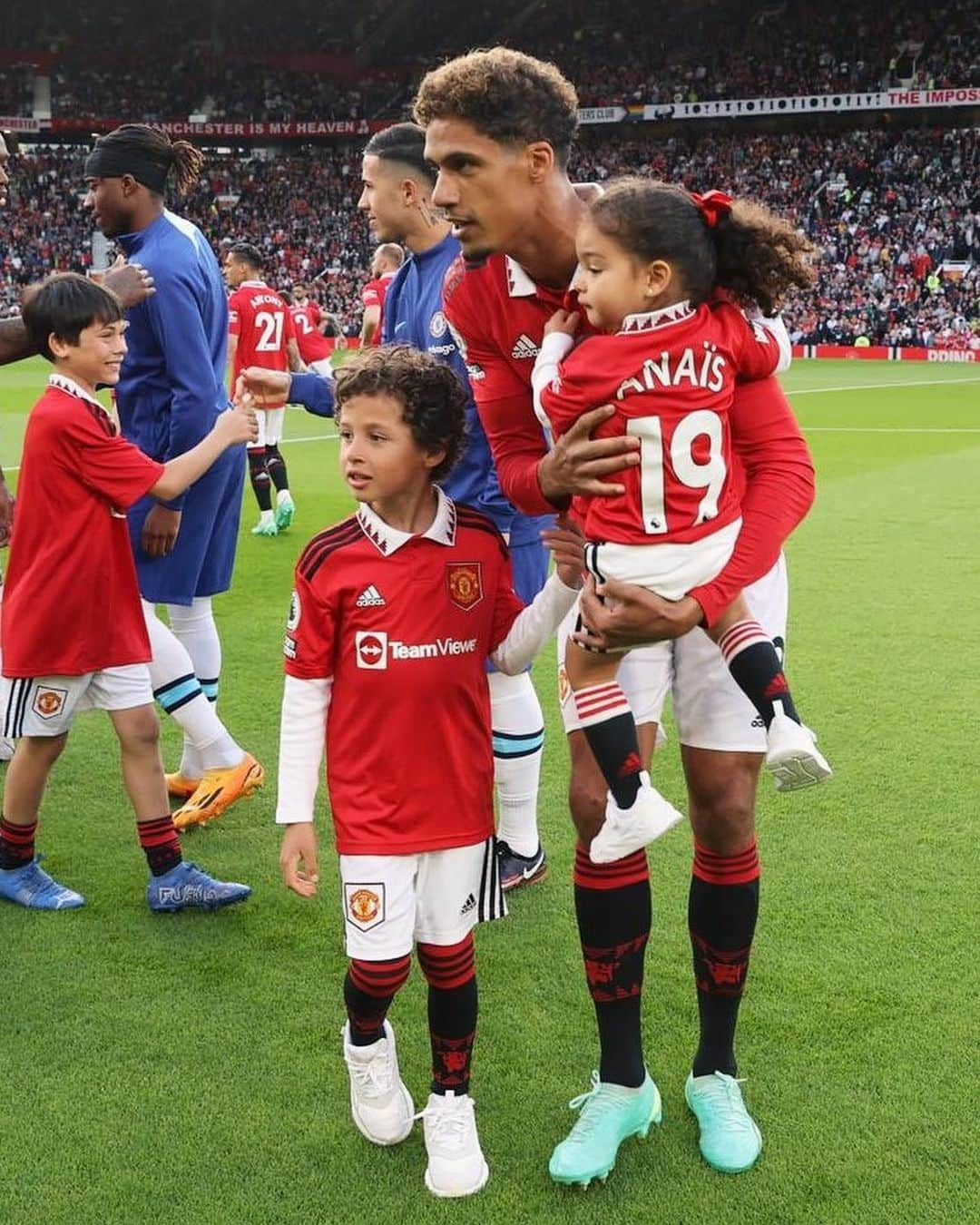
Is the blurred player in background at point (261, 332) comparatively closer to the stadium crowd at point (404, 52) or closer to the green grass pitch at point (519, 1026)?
the green grass pitch at point (519, 1026)

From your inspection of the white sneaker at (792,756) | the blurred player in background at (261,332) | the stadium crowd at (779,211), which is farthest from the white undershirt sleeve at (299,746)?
the stadium crowd at (779,211)

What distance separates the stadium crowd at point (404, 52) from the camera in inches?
1687

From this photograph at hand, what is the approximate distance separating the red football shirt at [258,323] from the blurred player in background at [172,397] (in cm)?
678

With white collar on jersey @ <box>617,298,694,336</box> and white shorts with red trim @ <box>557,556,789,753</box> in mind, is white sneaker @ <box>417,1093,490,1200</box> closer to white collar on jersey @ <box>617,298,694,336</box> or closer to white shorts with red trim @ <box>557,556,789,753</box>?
white shorts with red trim @ <box>557,556,789,753</box>

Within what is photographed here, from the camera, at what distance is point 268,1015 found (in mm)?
3373

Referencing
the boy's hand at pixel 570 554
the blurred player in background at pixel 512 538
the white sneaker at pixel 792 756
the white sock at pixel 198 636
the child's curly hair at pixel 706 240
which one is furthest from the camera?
the white sock at pixel 198 636

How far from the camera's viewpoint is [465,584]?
108 inches

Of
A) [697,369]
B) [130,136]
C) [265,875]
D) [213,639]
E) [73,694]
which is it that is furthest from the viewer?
[213,639]

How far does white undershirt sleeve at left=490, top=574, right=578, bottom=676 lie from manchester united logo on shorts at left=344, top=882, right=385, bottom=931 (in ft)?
1.79

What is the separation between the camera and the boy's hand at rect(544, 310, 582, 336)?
260 centimetres

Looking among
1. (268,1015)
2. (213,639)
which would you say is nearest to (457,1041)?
(268,1015)

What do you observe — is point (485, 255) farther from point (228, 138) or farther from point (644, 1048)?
point (228, 138)

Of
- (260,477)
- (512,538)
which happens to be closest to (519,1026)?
(512,538)

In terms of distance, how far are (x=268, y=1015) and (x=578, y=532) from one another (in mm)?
1587
